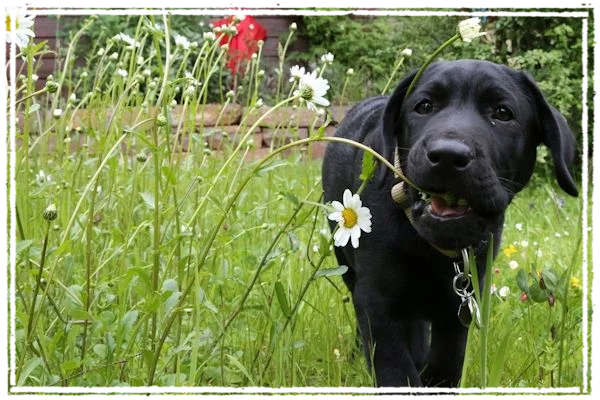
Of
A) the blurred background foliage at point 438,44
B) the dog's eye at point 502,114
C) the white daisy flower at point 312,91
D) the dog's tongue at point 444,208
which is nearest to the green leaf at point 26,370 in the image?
the white daisy flower at point 312,91

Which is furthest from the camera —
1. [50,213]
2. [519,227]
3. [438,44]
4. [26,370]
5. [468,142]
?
[438,44]

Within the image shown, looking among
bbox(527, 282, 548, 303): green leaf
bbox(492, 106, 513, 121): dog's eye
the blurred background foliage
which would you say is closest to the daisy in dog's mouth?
bbox(527, 282, 548, 303): green leaf

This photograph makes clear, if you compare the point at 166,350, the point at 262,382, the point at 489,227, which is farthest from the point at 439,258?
the point at 166,350

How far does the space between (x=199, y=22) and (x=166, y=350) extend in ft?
20.5

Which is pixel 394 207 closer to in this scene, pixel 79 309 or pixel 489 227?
pixel 489 227

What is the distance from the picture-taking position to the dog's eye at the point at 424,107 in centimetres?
214

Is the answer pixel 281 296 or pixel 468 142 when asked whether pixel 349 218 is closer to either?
pixel 281 296

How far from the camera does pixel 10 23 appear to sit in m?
1.51

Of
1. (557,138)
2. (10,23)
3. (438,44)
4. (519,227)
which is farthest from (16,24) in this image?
(438,44)

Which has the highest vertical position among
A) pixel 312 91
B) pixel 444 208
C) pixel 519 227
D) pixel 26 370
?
pixel 312 91

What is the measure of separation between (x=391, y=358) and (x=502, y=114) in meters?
0.68

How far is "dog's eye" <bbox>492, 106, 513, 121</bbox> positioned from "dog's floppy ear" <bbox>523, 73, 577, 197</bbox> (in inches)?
6.0

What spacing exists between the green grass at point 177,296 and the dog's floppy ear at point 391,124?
0.77 feet

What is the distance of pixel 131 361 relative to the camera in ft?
6.09
